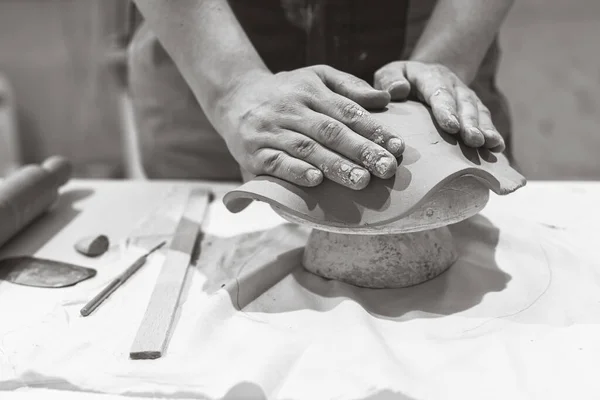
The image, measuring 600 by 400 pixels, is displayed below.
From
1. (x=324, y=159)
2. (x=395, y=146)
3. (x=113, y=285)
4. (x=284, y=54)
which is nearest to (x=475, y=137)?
(x=395, y=146)

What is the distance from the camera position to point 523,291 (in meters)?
0.99

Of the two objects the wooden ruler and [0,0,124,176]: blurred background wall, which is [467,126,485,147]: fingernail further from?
[0,0,124,176]: blurred background wall

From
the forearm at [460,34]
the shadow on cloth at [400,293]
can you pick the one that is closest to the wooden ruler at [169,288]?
the shadow on cloth at [400,293]

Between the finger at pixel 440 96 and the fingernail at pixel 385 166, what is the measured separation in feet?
0.47

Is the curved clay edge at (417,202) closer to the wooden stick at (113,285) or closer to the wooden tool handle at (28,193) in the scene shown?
the wooden stick at (113,285)

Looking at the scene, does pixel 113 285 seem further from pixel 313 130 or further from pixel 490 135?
pixel 490 135

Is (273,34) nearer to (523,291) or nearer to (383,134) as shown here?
(383,134)

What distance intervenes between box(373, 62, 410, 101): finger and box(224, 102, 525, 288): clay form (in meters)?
0.02

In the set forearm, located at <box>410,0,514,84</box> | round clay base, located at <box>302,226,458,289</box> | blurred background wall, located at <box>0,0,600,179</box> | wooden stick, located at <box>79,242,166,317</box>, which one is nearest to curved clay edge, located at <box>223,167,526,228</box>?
round clay base, located at <box>302,226,458,289</box>

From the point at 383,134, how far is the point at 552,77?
228 centimetres

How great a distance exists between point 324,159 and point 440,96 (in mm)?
252

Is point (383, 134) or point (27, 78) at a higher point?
point (383, 134)

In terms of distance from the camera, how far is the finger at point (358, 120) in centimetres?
90

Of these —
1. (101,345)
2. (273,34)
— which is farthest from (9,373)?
(273,34)
